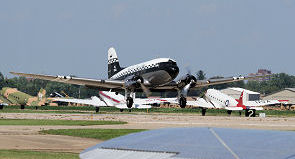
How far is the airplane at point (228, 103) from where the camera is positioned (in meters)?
85.6

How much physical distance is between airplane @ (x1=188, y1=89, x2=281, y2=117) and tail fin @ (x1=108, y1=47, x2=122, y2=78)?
16.3m

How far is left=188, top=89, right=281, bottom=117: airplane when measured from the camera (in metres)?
85.6

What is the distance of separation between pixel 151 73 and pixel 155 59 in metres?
1.84

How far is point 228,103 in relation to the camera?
296 ft

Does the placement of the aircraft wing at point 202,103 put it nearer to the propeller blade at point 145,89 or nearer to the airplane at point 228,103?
the airplane at point 228,103

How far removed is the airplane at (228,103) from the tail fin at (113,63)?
16.3m

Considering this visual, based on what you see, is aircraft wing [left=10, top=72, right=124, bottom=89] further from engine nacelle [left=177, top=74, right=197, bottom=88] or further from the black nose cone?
the black nose cone

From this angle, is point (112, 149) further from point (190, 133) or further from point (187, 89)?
point (187, 89)

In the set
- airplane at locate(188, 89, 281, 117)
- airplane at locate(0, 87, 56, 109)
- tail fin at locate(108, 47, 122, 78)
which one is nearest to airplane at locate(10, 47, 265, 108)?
tail fin at locate(108, 47, 122, 78)

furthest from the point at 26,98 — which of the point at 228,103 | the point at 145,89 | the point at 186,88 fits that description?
the point at 186,88

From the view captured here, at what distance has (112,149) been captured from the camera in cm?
595

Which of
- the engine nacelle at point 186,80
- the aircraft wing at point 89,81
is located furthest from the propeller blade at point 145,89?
the aircraft wing at point 89,81

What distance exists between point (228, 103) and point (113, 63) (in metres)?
22.3

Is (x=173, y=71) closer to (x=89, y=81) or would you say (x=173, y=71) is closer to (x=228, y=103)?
(x=89, y=81)
